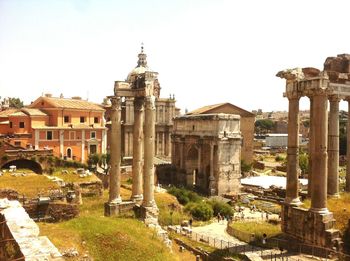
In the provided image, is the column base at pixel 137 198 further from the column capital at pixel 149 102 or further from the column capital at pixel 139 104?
the column capital at pixel 149 102

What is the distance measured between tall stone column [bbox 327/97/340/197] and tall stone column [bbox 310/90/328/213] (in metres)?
2.76

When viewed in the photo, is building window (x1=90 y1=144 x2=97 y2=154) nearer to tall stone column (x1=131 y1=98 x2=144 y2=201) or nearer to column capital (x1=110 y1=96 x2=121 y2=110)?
tall stone column (x1=131 y1=98 x2=144 y2=201)

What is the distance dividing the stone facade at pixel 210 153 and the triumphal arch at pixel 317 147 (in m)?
20.0

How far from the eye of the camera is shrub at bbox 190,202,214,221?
28422 millimetres

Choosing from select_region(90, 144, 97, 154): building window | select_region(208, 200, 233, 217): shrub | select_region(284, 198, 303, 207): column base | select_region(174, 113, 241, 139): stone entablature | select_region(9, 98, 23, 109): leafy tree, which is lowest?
select_region(208, 200, 233, 217): shrub

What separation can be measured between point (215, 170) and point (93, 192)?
1578 cm

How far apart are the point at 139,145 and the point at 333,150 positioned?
9.53 meters

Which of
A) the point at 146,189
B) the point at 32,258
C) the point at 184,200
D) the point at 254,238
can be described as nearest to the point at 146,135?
the point at 146,189

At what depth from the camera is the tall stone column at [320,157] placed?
50.4 feet

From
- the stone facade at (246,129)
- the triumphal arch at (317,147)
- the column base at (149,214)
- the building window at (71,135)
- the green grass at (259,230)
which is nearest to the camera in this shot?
the triumphal arch at (317,147)

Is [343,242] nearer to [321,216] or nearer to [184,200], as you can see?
[321,216]

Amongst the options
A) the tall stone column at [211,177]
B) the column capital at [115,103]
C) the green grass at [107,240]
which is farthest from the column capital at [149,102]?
the tall stone column at [211,177]

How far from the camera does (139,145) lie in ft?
63.5

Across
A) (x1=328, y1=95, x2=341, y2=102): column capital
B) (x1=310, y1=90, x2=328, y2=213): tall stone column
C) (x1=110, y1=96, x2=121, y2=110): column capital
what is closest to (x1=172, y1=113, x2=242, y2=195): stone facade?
(x1=328, y1=95, x2=341, y2=102): column capital
